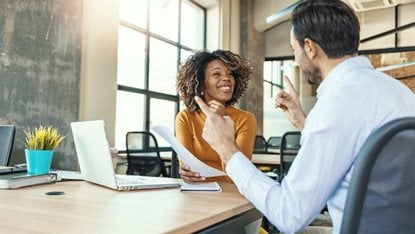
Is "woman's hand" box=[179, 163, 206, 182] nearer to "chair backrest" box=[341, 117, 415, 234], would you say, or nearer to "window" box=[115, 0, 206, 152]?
"chair backrest" box=[341, 117, 415, 234]

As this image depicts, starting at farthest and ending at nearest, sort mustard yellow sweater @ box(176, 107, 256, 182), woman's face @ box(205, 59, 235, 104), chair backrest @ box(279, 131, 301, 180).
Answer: chair backrest @ box(279, 131, 301, 180), woman's face @ box(205, 59, 235, 104), mustard yellow sweater @ box(176, 107, 256, 182)

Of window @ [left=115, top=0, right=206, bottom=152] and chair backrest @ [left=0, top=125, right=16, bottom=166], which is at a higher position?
window @ [left=115, top=0, right=206, bottom=152]

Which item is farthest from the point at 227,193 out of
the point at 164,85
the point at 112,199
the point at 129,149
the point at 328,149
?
the point at 164,85

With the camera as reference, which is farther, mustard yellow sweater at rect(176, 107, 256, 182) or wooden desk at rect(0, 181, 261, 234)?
mustard yellow sweater at rect(176, 107, 256, 182)

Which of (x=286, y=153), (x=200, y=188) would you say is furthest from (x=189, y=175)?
(x=286, y=153)

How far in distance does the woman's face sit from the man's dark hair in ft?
3.62

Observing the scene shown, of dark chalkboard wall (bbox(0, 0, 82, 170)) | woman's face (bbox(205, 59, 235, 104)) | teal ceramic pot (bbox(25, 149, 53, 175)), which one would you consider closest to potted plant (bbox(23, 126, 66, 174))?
teal ceramic pot (bbox(25, 149, 53, 175))

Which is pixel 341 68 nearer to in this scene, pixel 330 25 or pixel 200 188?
pixel 330 25

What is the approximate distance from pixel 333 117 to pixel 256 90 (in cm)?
683

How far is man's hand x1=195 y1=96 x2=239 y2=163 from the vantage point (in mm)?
1032

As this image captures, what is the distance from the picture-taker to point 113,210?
3.05ft

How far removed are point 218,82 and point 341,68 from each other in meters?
1.21

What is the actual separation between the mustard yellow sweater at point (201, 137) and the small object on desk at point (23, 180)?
0.66 metres

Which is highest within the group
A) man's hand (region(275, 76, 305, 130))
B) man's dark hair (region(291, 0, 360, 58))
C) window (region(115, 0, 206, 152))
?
window (region(115, 0, 206, 152))
